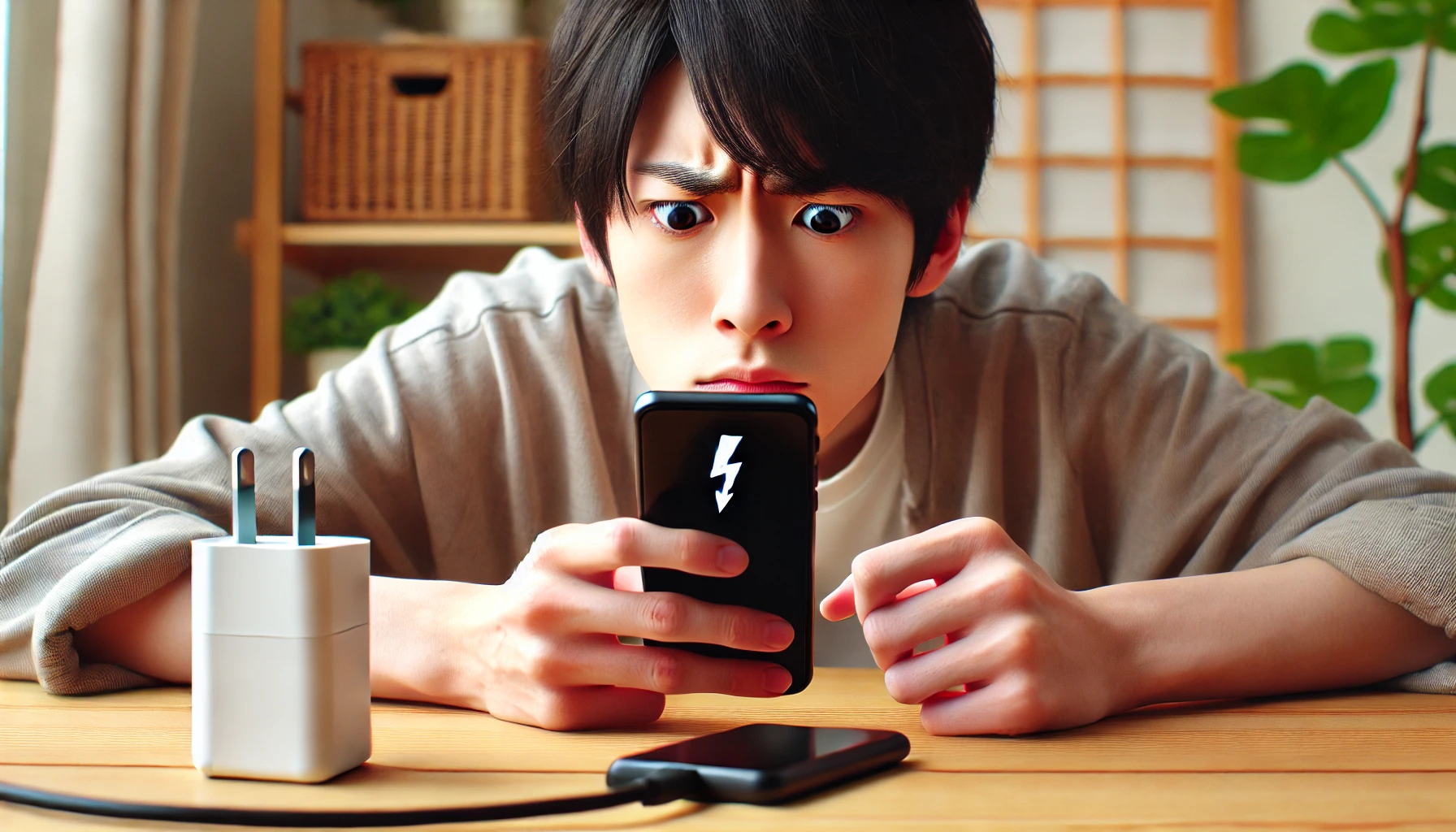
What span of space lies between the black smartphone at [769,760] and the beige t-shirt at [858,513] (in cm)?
56

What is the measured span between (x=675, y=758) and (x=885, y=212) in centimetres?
50

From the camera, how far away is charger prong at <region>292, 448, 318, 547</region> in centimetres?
50

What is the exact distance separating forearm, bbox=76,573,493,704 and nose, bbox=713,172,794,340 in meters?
0.24

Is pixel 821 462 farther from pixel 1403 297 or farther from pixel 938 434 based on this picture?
pixel 1403 297

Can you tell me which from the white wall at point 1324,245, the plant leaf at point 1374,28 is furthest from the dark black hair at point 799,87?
the white wall at point 1324,245

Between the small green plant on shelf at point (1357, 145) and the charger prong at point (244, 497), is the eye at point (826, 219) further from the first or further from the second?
the small green plant on shelf at point (1357, 145)

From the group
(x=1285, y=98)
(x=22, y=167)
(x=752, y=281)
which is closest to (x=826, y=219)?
(x=752, y=281)

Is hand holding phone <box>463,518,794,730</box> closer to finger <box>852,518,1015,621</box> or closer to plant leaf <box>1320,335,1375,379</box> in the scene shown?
finger <box>852,518,1015,621</box>

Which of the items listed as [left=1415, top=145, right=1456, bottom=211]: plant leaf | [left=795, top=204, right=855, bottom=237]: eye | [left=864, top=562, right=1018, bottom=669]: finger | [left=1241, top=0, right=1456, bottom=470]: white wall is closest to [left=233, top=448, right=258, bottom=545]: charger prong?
[left=864, top=562, right=1018, bottom=669]: finger

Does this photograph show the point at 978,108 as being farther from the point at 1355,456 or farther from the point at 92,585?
the point at 92,585

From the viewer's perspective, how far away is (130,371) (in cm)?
161

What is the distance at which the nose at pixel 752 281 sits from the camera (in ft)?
2.52

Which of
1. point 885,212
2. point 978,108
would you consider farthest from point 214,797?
point 978,108

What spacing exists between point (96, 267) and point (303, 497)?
48.5 inches
